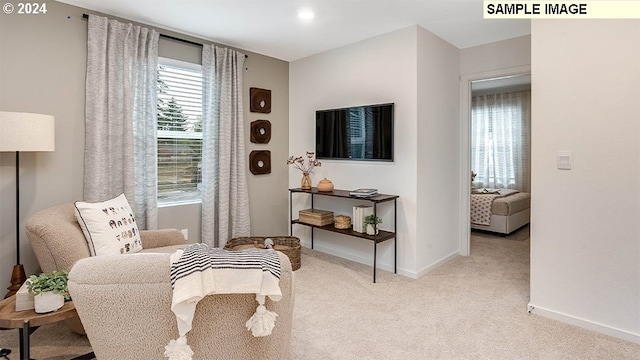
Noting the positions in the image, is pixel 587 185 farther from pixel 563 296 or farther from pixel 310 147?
pixel 310 147

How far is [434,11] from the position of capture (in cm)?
295

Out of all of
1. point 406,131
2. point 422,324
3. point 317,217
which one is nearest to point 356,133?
point 406,131

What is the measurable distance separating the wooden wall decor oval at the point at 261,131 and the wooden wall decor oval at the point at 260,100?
0.14 metres

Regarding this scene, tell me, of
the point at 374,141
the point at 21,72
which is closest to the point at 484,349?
the point at 374,141

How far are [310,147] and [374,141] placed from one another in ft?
3.28

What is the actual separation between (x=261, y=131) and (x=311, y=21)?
57.3 inches

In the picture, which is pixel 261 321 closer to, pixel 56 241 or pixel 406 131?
pixel 56 241

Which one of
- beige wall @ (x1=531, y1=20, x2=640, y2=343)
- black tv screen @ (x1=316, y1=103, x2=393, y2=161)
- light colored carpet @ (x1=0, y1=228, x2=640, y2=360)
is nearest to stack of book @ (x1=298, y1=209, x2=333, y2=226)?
light colored carpet @ (x1=0, y1=228, x2=640, y2=360)

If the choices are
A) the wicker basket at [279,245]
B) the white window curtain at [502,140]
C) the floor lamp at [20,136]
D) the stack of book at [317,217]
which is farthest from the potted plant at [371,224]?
the white window curtain at [502,140]

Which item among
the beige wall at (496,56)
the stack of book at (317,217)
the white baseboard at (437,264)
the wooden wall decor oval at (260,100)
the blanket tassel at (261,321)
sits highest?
the beige wall at (496,56)

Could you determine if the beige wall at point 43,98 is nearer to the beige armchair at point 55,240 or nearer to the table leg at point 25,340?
the beige armchair at point 55,240

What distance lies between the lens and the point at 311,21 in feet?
10.4

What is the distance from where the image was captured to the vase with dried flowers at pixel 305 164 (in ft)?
13.4

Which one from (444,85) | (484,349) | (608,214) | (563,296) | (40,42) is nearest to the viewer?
(484,349)
